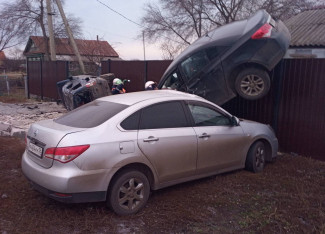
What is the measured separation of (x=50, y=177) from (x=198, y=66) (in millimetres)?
4134

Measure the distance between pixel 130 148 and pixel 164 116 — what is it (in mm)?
771

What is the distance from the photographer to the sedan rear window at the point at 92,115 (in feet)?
13.3

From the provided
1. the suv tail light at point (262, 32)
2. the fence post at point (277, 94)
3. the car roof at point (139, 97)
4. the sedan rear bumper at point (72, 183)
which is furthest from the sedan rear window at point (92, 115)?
the fence post at point (277, 94)

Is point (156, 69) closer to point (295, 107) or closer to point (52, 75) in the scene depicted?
point (295, 107)

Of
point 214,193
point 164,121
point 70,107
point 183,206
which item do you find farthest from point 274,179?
point 70,107

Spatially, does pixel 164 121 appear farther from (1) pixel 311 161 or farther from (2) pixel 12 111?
(2) pixel 12 111

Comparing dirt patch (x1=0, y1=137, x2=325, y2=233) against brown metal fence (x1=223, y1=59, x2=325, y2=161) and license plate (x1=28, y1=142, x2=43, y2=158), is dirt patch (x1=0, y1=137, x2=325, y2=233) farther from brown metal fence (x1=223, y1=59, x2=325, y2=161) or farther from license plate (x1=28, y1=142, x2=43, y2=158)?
brown metal fence (x1=223, y1=59, x2=325, y2=161)

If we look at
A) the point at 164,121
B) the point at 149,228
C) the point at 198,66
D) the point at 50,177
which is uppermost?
the point at 198,66

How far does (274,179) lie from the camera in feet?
17.4

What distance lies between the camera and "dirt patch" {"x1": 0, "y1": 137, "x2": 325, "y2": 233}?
3717mm

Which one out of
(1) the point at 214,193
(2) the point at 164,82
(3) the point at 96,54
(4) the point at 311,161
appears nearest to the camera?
(1) the point at 214,193

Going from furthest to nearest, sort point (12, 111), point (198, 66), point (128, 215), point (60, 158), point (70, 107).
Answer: point (12, 111) < point (70, 107) < point (198, 66) < point (128, 215) < point (60, 158)

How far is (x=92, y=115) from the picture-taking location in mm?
4266

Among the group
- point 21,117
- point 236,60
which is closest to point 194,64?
point 236,60
